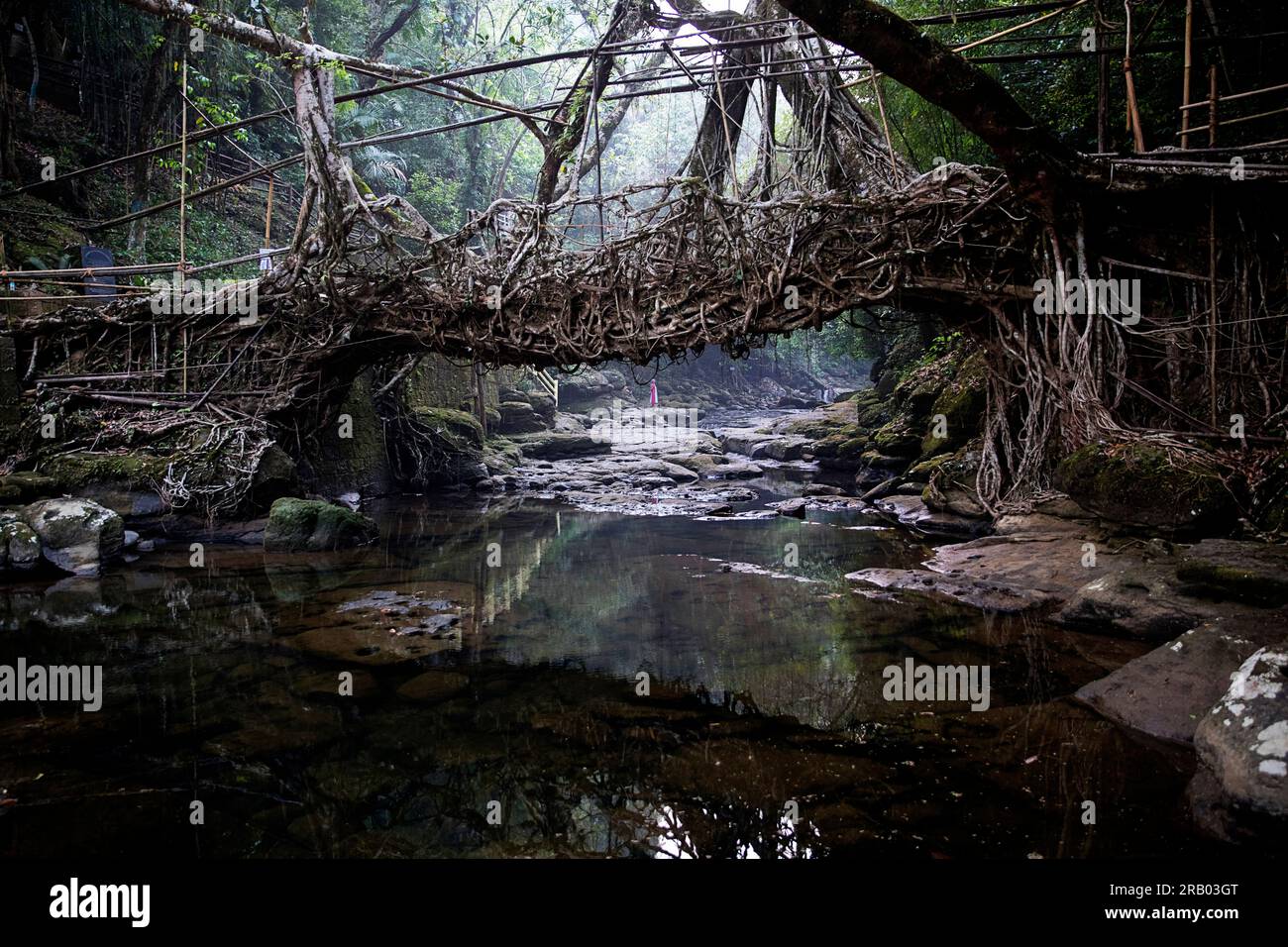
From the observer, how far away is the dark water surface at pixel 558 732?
256cm

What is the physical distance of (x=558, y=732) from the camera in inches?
137

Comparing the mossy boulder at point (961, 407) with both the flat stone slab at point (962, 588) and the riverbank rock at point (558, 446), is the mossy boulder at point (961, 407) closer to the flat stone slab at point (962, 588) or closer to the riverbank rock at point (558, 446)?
the flat stone slab at point (962, 588)

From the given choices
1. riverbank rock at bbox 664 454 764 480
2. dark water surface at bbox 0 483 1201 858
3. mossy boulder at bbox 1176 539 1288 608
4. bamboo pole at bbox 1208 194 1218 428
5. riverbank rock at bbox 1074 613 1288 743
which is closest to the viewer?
dark water surface at bbox 0 483 1201 858

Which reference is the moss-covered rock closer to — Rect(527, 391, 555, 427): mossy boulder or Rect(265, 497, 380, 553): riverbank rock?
Rect(265, 497, 380, 553): riverbank rock

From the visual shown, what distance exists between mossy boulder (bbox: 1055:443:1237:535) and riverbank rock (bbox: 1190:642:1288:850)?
2610mm

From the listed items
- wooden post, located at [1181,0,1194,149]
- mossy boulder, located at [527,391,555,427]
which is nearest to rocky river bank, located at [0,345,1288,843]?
wooden post, located at [1181,0,1194,149]

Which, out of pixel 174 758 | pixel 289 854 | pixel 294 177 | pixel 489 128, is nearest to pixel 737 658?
pixel 289 854

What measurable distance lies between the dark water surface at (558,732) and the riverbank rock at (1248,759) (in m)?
0.13

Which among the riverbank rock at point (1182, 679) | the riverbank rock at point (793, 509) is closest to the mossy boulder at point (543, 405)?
the riverbank rock at point (793, 509)

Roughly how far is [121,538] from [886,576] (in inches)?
310

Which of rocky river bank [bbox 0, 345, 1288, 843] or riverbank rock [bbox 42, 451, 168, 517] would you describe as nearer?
rocky river bank [bbox 0, 345, 1288, 843]

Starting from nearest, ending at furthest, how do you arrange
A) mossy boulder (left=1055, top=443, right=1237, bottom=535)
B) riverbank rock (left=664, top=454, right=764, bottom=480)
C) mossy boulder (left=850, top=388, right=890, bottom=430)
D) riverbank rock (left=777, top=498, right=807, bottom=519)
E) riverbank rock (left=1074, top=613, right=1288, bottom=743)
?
riverbank rock (left=1074, top=613, right=1288, bottom=743) → mossy boulder (left=1055, top=443, right=1237, bottom=535) → riverbank rock (left=777, top=498, right=807, bottom=519) → riverbank rock (left=664, top=454, right=764, bottom=480) → mossy boulder (left=850, top=388, right=890, bottom=430)

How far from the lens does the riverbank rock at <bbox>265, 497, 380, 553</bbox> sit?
25.9 feet

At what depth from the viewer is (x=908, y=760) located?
3066 mm
